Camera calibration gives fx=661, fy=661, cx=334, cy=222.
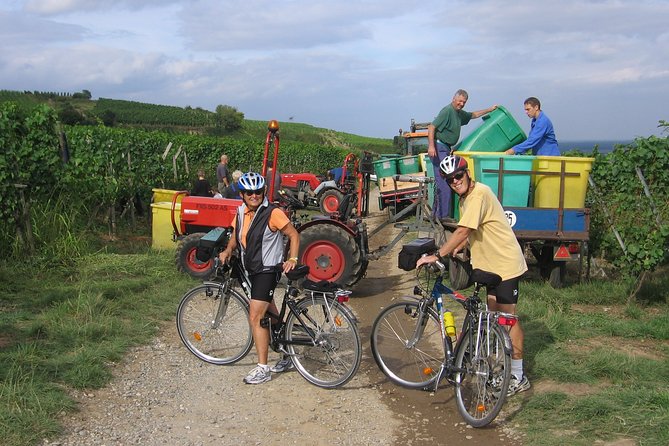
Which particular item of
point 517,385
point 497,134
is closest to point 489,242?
point 517,385

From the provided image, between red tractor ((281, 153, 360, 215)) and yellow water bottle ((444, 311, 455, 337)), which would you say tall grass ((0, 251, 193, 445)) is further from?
red tractor ((281, 153, 360, 215))

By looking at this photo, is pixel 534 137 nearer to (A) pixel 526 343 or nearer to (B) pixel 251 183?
(A) pixel 526 343

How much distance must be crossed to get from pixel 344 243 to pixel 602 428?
14.6 feet

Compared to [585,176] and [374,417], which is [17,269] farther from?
[585,176]

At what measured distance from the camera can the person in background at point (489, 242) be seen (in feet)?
16.2

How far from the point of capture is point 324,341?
18.3 ft

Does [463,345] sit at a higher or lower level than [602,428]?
higher

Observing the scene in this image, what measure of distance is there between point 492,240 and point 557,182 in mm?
3675

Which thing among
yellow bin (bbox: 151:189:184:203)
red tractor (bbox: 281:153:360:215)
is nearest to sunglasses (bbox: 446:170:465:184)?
yellow bin (bbox: 151:189:184:203)

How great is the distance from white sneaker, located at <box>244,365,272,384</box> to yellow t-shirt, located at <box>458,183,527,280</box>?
6.51 ft

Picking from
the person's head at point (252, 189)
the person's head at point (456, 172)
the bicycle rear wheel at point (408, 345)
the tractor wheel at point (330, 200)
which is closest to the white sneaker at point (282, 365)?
the bicycle rear wheel at point (408, 345)

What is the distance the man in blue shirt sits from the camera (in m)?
8.83

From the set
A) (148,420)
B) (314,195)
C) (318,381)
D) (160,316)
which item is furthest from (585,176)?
(314,195)

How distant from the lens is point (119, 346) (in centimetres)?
620
